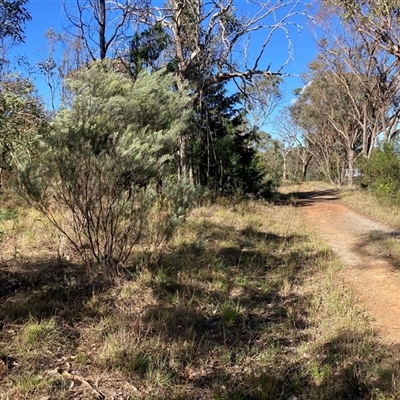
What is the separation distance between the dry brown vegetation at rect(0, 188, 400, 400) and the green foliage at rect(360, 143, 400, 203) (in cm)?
1006

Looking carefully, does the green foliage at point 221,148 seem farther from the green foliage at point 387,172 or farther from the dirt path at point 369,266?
the green foliage at point 387,172

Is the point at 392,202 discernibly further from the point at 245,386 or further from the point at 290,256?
the point at 245,386

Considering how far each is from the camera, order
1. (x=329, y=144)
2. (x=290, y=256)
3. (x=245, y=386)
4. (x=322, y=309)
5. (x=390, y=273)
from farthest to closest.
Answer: (x=329, y=144)
(x=290, y=256)
(x=390, y=273)
(x=322, y=309)
(x=245, y=386)

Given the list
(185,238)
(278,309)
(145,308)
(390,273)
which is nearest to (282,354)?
(278,309)

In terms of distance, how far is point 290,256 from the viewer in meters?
7.40

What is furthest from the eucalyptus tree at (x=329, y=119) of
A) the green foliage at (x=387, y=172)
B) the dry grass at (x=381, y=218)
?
the dry grass at (x=381, y=218)

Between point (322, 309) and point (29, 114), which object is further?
point (322, 309)

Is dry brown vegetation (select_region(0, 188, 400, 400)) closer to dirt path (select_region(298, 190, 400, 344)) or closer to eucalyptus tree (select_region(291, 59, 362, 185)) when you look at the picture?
dirt path (select_region(298, 190, 400, 344))

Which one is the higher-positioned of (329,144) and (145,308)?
(329,144)

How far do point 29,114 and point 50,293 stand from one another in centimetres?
232

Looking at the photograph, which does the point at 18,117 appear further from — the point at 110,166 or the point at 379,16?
the point at 379,16

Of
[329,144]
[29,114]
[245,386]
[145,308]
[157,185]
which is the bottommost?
[245,386]

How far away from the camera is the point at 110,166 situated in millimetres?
4738

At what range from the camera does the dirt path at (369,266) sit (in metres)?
4.73
